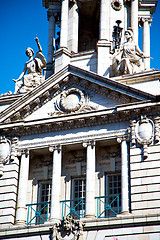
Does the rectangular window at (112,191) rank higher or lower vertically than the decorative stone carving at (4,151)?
lower

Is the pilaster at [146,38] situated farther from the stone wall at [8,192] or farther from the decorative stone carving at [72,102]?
the stone wall at [8,192]

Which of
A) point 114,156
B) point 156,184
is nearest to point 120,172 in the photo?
point 114,156

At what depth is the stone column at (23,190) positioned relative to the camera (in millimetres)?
31328

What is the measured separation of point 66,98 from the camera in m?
33.7

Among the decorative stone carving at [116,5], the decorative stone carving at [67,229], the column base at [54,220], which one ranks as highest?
the decorative stone carving at [116,5]

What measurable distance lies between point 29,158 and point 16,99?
413 centimetres

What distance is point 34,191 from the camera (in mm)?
32844

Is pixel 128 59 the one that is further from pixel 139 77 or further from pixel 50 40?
pixel 50 40

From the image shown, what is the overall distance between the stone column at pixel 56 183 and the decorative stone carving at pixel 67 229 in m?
0.98

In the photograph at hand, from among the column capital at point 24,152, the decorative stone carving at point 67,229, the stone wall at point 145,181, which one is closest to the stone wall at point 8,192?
the column capital at point 24,152

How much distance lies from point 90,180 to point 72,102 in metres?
4.75

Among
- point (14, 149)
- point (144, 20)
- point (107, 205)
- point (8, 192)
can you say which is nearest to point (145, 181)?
point (107, 205)

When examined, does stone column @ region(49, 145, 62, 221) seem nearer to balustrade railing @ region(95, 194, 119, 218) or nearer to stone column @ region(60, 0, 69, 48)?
balustrade railing @ region(95, 194, 119, 218)

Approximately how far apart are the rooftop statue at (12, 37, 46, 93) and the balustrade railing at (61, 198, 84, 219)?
26.9ft
